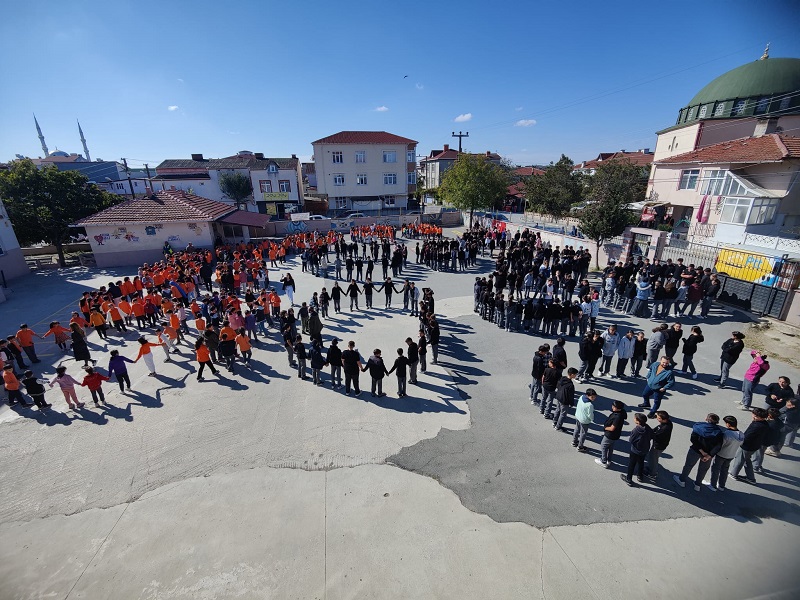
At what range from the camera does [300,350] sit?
938 centimetres

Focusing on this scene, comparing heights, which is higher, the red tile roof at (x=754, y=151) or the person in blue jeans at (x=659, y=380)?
the red tile roof at (x=754, y=151)

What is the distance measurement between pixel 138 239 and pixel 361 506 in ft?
80.6

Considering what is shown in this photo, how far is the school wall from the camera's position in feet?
73.4

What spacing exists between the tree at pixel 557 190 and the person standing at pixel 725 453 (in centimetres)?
3366

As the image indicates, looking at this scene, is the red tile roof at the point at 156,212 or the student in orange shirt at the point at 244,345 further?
the red tile roof at the point at 156,212

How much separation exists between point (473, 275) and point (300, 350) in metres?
12.1

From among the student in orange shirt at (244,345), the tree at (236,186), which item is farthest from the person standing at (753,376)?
the tree at (236,186)

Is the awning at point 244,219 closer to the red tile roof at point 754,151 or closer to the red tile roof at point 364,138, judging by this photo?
the red tile roof at point 364,138

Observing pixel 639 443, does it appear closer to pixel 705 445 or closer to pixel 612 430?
pixel 612 430

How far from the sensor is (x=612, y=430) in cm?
626

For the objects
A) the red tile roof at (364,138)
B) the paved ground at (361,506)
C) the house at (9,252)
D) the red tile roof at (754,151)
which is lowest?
the paved ground at (361,506)

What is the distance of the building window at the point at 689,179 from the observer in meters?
26.3

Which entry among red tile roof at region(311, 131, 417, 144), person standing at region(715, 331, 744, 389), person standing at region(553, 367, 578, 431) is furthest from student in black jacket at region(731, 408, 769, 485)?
red tile roof at region(311, 131, 417, 144)

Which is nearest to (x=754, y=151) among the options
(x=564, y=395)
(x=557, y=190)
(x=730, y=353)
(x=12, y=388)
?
(x=557, y=190)
